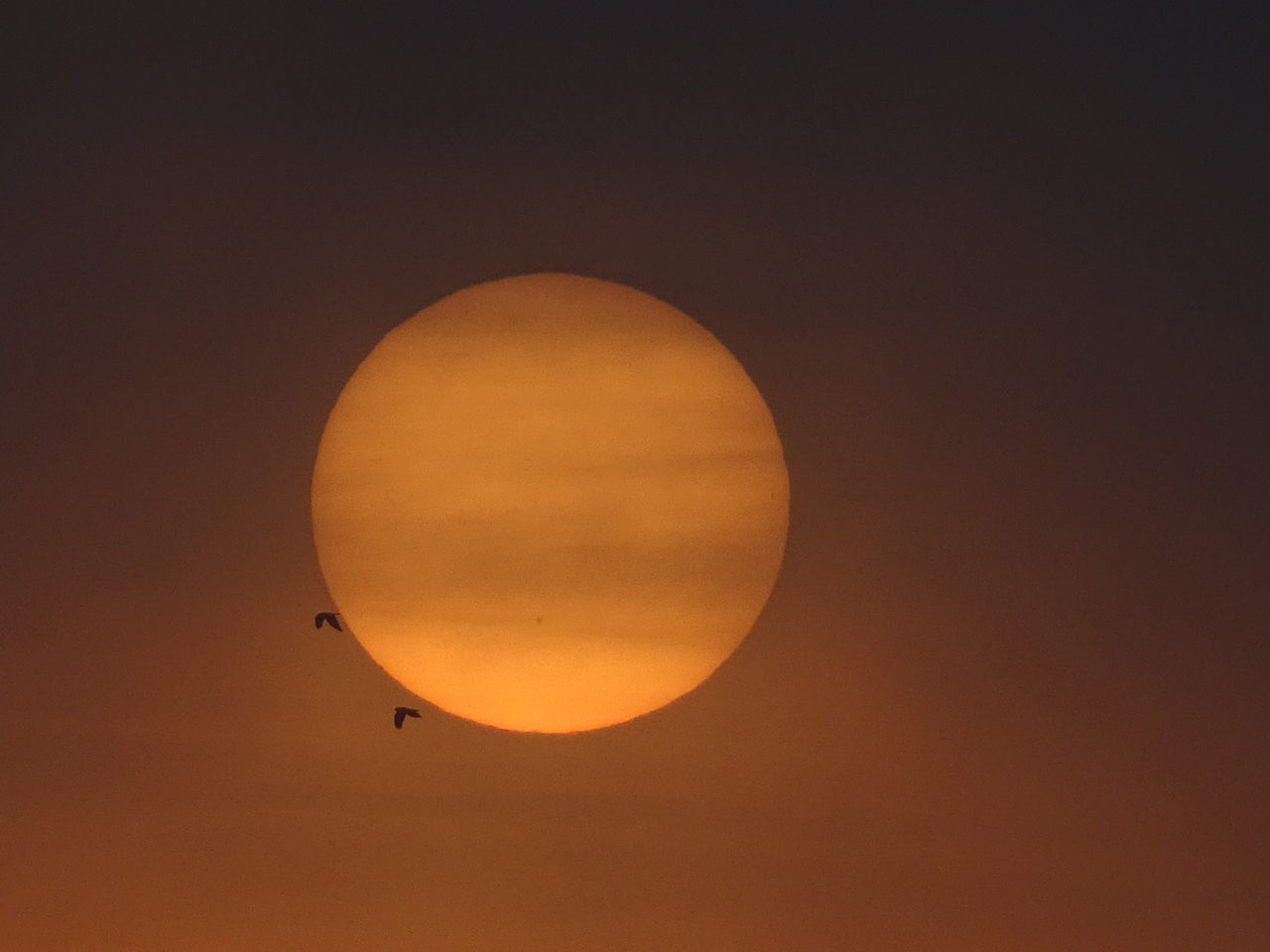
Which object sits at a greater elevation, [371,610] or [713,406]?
[713,406]

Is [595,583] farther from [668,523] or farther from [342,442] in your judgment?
[342,442]

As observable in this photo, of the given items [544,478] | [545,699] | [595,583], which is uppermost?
[544,478]

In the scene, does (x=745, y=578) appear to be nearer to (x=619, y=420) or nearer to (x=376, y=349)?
(x=619, y=420)

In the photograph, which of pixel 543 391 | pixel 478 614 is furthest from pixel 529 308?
pixel 478 614

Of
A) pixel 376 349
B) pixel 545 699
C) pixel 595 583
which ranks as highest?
pixel 376 349

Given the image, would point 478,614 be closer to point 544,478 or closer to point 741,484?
point 544,478

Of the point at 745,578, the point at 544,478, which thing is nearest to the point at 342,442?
the point at 544,478

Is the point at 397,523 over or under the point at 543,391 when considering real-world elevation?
under

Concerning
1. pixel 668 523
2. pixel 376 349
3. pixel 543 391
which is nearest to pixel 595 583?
pixel 668 523
